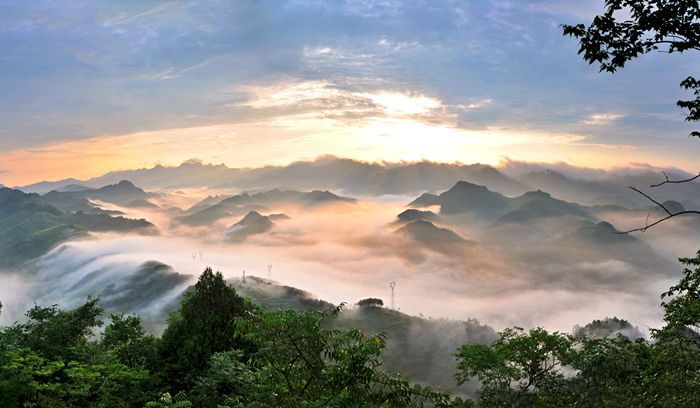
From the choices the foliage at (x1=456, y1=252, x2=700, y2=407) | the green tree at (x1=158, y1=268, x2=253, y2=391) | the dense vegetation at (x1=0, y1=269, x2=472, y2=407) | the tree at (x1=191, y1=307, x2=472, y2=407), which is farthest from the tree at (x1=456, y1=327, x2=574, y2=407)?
the tree at (x1=191, y1=307, x2=472, y2=407)

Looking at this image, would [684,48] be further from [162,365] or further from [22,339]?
[22,339]

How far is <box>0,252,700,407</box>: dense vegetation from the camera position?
40.3ft

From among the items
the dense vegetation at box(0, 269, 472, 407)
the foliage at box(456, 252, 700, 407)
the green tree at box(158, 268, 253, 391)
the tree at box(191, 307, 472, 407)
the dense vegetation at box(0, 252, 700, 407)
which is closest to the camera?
the tree at box(191, 307, 472, 407)

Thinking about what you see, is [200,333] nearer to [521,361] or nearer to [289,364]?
[289,364]

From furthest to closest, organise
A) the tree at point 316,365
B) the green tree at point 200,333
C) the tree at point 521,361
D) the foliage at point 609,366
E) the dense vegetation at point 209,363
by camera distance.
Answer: the green tree at point 200,333
the tree at point 521,361
the foliage at point 609,366
the dense vegetation at point 209,363
the tree at point 316,365

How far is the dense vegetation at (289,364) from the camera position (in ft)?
40.3

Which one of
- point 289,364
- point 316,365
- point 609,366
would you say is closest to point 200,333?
point 289,364

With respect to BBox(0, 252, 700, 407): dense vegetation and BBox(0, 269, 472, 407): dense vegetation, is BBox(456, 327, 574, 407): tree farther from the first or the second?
BBox(0, 269, 472, 407): dense vegetation

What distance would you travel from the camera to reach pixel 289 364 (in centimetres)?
1256

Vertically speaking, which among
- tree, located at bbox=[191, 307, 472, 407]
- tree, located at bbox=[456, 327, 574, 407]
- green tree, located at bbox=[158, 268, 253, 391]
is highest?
tree, located at bbox=[191, 307, 472, 407]

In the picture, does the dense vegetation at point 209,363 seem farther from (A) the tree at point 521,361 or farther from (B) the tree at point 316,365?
→ (A) the tree at point 521,361

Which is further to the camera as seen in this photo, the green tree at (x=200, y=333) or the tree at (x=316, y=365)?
the green tree at (x=200, y=333)

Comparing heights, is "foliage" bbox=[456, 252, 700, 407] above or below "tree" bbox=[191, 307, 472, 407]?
below

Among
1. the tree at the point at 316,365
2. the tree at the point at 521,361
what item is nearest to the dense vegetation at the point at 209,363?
the tree at the point at 316,365
